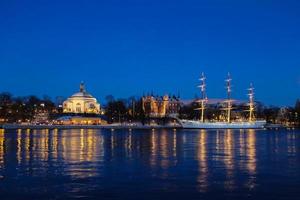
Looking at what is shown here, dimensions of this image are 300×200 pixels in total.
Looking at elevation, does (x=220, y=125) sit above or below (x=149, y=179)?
above

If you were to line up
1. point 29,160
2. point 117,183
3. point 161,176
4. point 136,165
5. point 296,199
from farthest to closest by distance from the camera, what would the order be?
point 29,160 < point 136,165 < point 161,176 < point 117,183 < point 296,199

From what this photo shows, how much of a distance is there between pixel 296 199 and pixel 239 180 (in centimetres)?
558

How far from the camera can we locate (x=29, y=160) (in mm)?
36219

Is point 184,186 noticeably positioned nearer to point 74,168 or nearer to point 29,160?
point 74,168

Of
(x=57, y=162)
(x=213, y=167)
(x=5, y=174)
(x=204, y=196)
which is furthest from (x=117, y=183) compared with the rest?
(x=57, y=162)

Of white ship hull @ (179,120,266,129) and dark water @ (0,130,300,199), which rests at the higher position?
white ship hull @ (179,120,266,129)

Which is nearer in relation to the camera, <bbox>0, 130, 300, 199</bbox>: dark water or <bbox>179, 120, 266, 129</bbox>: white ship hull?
<bbox>0, 130, 300, 199</bbox>: dark water

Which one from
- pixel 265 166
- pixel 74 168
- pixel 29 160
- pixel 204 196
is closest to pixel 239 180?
pixel 204 196

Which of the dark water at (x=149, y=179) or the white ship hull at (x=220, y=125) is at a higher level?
the white ship hull at (x=220, y=125)

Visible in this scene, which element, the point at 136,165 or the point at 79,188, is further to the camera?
the point at 136,165

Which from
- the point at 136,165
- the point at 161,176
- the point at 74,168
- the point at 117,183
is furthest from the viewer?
the point at 136,165

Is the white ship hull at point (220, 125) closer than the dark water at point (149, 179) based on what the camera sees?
No

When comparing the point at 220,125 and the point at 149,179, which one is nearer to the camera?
the point at 149,179

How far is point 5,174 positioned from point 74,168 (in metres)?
4.24
